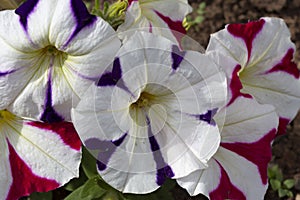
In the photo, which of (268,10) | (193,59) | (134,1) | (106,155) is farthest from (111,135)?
(268,10)

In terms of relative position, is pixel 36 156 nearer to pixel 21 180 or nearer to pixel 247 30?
pixel 21 180

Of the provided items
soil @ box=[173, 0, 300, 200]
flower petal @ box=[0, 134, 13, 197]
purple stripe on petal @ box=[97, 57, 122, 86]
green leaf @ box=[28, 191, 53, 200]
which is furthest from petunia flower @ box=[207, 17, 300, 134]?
soil @ box=[173, 0, 300, 200]

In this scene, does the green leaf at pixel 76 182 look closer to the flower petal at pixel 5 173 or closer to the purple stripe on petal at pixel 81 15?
the flower petal at pixel 5 173

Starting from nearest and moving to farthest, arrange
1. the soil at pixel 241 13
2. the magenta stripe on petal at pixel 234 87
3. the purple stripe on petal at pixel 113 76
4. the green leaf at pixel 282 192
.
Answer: the purple stripe on petal at pixel 113 76, the magenta stripe on petal at pixel 234 87, the green leaf at pixel 282 192, the soil at pixel 241 13

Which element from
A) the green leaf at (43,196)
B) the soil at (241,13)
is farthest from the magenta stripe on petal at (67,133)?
the soil at (241,13)

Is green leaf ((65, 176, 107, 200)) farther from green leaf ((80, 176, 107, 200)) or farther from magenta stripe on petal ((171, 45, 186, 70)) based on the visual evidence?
magenta stripe on petal ((171, 45, 186, 70))

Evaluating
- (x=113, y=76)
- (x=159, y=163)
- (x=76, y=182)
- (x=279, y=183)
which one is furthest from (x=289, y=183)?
(x=113, y=76)
